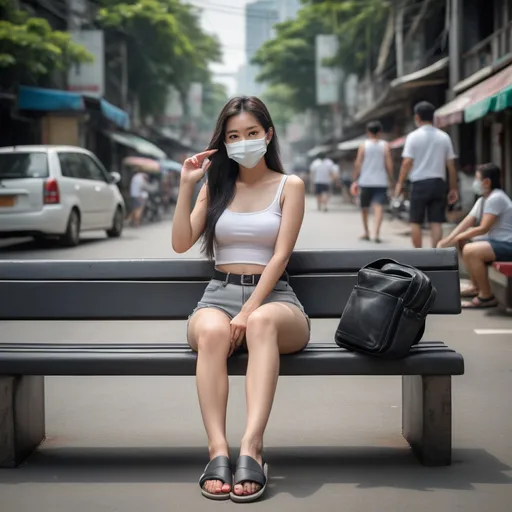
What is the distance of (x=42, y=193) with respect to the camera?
50.6 ft

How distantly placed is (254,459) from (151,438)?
3.24 ft

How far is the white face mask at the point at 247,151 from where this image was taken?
4.44m

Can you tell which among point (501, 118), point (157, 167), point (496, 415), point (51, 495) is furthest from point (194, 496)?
point (157, 167)

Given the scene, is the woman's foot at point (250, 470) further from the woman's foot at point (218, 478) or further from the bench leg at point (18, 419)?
the bench leg at point (18, 419)

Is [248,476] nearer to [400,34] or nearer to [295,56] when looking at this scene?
[400,34]

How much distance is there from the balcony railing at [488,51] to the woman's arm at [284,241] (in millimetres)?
17710

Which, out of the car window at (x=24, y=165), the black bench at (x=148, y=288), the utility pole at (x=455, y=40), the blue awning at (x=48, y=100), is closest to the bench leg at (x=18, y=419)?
the black bench at (x=148, y=288)

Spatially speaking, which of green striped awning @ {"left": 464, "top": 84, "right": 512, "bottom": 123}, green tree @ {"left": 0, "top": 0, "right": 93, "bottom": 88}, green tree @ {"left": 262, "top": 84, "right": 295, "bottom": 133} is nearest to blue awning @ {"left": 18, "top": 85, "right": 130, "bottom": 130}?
green tree @ {"left": 0, "top": 0, "right": 93, "bottom": 88}

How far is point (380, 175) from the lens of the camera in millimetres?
14641

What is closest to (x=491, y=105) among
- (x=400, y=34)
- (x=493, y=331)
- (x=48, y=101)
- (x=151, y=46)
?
(x=493, y=331)

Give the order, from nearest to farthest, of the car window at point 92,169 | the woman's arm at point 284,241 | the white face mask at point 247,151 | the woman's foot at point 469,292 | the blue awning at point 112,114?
the woman's arm at point 284,241
the white face mask at point 247,151
the woman's foot at point 469,292
the car window at point 92,169
the blue awning at point 112,114

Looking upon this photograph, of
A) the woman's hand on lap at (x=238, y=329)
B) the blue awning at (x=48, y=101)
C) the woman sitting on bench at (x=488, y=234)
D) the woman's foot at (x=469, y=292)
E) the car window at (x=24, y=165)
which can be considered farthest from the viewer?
the blue awning at (x=48, y=101)

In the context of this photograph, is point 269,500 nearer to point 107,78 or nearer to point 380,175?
point 380,175

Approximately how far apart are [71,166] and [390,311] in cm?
1321
